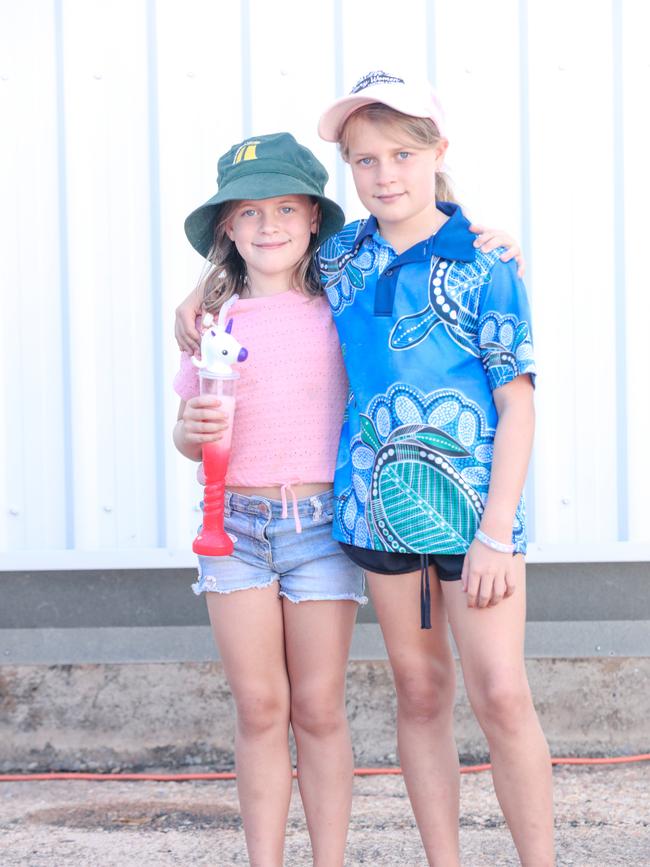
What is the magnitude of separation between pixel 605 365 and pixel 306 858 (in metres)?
1.79

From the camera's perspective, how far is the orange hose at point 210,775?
147 inches

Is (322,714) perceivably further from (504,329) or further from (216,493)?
(504,329)

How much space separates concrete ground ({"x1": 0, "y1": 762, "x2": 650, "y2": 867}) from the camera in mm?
3184

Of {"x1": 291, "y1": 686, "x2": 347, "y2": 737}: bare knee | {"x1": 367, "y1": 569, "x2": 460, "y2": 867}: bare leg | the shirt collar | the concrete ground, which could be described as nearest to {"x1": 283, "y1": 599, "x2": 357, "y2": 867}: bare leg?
{"x1": 291, "y1": 686, "x2": 347, "y2": 737}: bare knee

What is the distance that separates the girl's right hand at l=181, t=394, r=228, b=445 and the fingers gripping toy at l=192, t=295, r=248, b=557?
0.01m

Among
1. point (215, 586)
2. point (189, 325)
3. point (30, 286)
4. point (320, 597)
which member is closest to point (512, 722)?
point (320, 597)

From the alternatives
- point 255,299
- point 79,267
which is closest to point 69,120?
point 79,267

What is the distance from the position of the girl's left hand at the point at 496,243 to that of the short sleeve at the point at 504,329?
0.04m

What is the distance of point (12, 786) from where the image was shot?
12.2 feet

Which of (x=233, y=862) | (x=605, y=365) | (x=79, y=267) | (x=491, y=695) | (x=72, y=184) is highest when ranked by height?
(x=72, y=184)

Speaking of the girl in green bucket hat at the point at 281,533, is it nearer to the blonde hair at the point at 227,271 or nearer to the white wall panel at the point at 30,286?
the blonde hair at the point at 227,271

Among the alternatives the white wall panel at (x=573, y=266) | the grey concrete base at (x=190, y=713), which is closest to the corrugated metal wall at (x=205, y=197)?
the white wall panel at (x=573, y=266)

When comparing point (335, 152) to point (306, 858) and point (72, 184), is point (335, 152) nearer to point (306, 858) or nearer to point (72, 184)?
point (72, 184)

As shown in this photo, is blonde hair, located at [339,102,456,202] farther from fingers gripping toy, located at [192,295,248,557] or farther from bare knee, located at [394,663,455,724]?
bare knee, located at [394,663,455,724]
